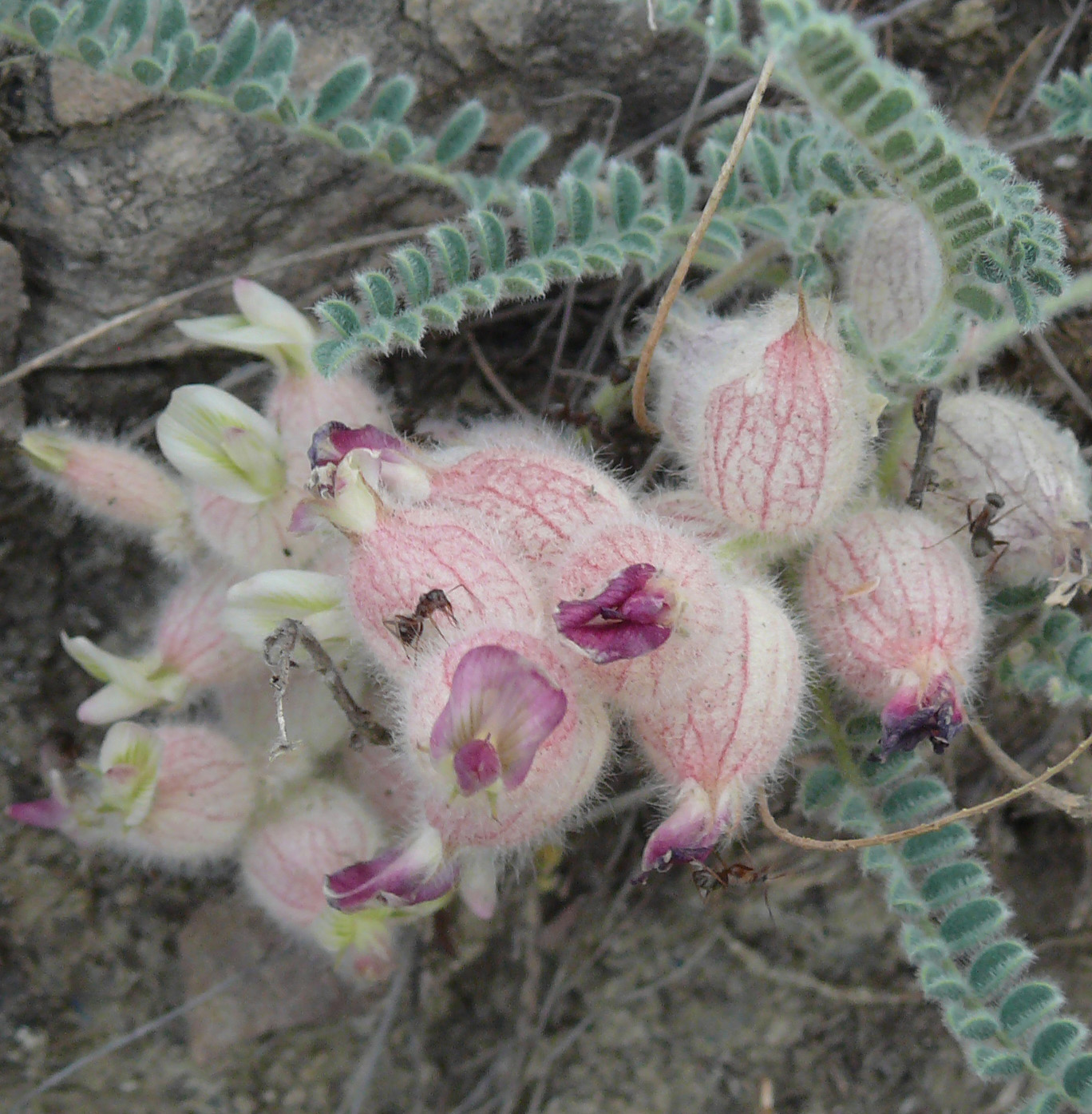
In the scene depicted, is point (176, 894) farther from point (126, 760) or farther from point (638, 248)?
point (638, 248)

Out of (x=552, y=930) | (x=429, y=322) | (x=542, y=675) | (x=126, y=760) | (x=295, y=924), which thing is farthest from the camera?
(x=552, y=930)

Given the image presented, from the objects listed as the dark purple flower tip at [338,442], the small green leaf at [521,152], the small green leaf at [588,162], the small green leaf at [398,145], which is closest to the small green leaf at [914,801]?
the dark purple flower tip at [338,442]

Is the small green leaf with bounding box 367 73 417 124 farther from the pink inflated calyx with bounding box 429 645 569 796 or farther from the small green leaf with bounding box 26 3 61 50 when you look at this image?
the pink inflated calyx with bounding box 429 645 569 796

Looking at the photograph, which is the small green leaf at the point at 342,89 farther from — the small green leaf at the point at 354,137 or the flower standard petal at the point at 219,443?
the flower standard petal at the point at 219,443

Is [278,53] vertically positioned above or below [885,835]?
above

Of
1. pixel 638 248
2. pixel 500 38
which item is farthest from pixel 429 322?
pixel 500 38

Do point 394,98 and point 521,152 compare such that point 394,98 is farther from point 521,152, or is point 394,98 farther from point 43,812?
point 43,812

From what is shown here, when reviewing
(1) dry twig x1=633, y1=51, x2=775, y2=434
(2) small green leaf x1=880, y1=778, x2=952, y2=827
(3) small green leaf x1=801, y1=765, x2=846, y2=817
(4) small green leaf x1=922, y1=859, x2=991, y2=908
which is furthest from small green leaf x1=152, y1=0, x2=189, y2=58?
(4) small green leaf x1=922, y1=859, x2=991, y2=908

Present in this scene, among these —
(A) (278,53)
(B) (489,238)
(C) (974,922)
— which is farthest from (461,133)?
(C) (974,922)
